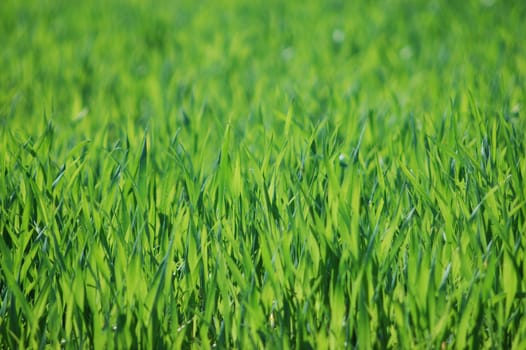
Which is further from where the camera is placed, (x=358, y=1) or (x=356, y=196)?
(x=358, y=1)

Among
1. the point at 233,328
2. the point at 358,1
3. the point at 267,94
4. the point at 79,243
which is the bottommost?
the point at 233,328

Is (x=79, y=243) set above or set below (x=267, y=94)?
below

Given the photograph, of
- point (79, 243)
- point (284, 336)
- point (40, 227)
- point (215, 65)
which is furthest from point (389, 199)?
point (215, 65)

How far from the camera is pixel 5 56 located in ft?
11.9

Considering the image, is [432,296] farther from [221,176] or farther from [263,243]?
[221,176]

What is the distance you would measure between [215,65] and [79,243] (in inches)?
88.1

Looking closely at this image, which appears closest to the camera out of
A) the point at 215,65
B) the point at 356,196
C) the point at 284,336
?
the point at 284,336

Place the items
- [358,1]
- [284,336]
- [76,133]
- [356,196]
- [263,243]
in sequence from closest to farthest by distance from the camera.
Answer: [284,336] < [263,243] < [356,196] < [76,133] < [358,1]

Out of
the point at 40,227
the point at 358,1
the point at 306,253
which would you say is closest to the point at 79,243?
the point at 40,227

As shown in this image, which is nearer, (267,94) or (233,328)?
(233,328)

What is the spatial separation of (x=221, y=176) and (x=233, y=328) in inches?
18.6

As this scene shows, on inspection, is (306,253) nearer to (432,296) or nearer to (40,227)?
(432,296)

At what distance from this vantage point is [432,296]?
3.97ft

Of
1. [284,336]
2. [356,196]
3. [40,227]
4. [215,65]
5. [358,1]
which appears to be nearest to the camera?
[284,336]
